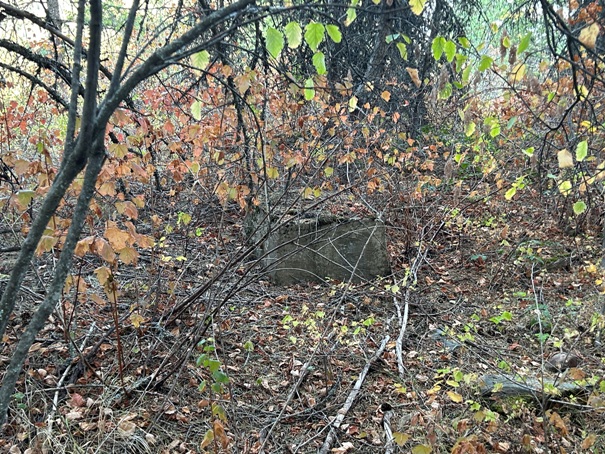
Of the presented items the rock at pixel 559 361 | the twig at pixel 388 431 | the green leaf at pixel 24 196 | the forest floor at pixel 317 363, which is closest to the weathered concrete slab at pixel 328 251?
the forest floor at pixel 317 363

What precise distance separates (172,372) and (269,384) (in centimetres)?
80

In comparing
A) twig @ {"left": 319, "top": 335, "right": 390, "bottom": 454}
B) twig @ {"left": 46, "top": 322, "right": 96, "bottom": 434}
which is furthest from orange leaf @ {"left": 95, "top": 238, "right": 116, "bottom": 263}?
twig @ {"left": 319, "top": 335, "right": 390, "bottom": 454}

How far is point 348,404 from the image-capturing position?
11.0 feet

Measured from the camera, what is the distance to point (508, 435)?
3055 millimetres

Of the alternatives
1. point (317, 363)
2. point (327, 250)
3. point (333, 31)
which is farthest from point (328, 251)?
point (333, 31)

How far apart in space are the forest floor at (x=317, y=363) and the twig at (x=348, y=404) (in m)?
0.02

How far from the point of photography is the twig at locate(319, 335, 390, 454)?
9.83 feet

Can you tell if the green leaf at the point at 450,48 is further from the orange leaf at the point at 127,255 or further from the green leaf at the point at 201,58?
the orange leaf at the point at 127,255

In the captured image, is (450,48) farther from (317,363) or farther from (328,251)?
(328,251)

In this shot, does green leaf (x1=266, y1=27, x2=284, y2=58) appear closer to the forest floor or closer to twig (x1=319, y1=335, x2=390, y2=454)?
the forest floor

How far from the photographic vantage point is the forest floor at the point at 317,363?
290cm

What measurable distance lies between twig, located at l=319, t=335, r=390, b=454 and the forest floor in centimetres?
2

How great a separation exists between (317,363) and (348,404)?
579 millimetres

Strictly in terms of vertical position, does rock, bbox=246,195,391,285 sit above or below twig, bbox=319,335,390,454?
above
